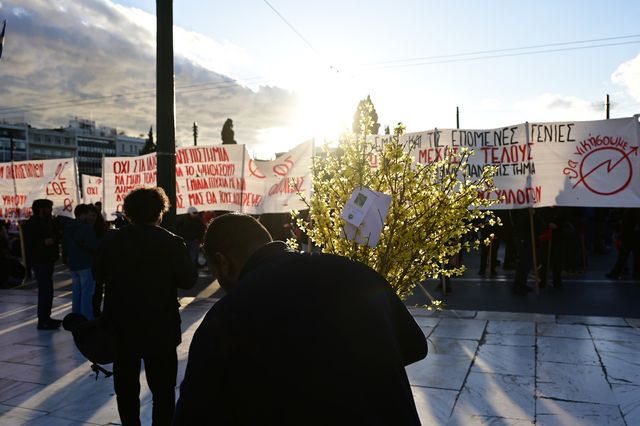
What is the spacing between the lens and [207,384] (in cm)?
127

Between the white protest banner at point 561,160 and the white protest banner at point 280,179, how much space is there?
6.61 feet

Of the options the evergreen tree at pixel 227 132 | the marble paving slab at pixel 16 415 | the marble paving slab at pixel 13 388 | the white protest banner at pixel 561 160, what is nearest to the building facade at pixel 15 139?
the evergreen tree at pixel 227 132

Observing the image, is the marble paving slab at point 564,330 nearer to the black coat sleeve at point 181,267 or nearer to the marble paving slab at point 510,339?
the marble paving slab at point 510,339

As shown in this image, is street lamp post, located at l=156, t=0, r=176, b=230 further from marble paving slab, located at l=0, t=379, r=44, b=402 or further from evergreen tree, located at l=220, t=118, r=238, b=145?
evergreen tree, located at l=220, t=118, r=238, b=145

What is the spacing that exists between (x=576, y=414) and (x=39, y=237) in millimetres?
6846

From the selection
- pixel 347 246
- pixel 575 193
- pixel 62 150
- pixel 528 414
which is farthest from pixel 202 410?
pixel 62 150

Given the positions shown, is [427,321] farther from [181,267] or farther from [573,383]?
[181,267]

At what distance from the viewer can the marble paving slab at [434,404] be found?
431 cm

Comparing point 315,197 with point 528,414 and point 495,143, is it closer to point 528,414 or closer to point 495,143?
point 528,414

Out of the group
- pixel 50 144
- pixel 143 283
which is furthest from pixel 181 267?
pixel 50 144

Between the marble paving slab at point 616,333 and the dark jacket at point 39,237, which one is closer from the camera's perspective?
the marble paving slab at point 616,333

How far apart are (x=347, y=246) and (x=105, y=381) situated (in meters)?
3.58

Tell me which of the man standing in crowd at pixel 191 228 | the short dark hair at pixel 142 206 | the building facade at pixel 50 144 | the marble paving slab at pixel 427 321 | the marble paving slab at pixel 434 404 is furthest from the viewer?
the building facade at pixel 50 144

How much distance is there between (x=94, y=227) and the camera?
25.8ft
